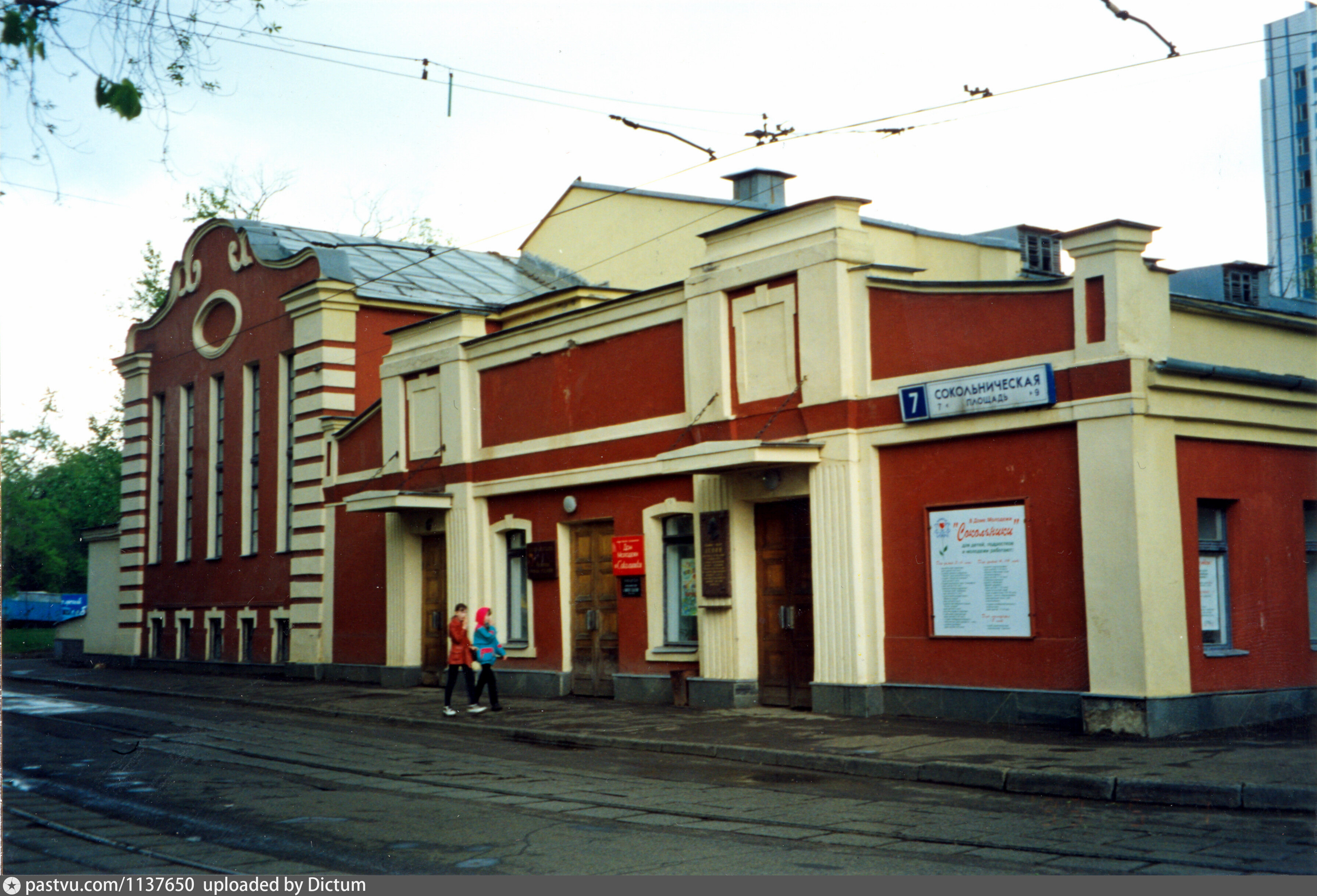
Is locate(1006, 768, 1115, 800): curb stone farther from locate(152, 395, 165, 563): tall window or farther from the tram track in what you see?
locate(152, 395, 165, 563): tall window

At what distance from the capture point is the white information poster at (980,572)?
14.8m

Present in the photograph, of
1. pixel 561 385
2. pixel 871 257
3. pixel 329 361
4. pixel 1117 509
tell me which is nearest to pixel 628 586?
pixel 561 385

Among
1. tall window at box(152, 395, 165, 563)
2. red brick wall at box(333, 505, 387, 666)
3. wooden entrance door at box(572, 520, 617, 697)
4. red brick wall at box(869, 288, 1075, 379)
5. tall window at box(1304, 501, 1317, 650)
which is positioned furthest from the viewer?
tall window at box(152, 395, 165, 563)

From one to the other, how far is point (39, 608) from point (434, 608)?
5454cm

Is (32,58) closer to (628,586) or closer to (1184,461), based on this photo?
(1184,461)

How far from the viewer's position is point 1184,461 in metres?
14.2

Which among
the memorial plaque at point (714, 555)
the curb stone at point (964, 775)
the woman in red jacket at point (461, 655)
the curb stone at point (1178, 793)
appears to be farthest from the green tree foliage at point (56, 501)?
the curb stone at point (1178, 793)

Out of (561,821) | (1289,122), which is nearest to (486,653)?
(561,821)

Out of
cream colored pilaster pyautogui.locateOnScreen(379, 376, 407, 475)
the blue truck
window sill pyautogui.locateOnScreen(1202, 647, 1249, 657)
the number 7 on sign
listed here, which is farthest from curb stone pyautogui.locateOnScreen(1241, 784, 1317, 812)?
the blue truck

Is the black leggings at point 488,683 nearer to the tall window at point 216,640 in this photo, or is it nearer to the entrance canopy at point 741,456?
the entrance canopy at point 741,456

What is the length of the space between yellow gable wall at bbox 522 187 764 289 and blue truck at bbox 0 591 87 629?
121 feet

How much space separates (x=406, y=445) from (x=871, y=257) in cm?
1149

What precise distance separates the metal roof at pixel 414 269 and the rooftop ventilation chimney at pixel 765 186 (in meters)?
4.82

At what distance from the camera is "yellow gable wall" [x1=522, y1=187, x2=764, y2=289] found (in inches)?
1200
